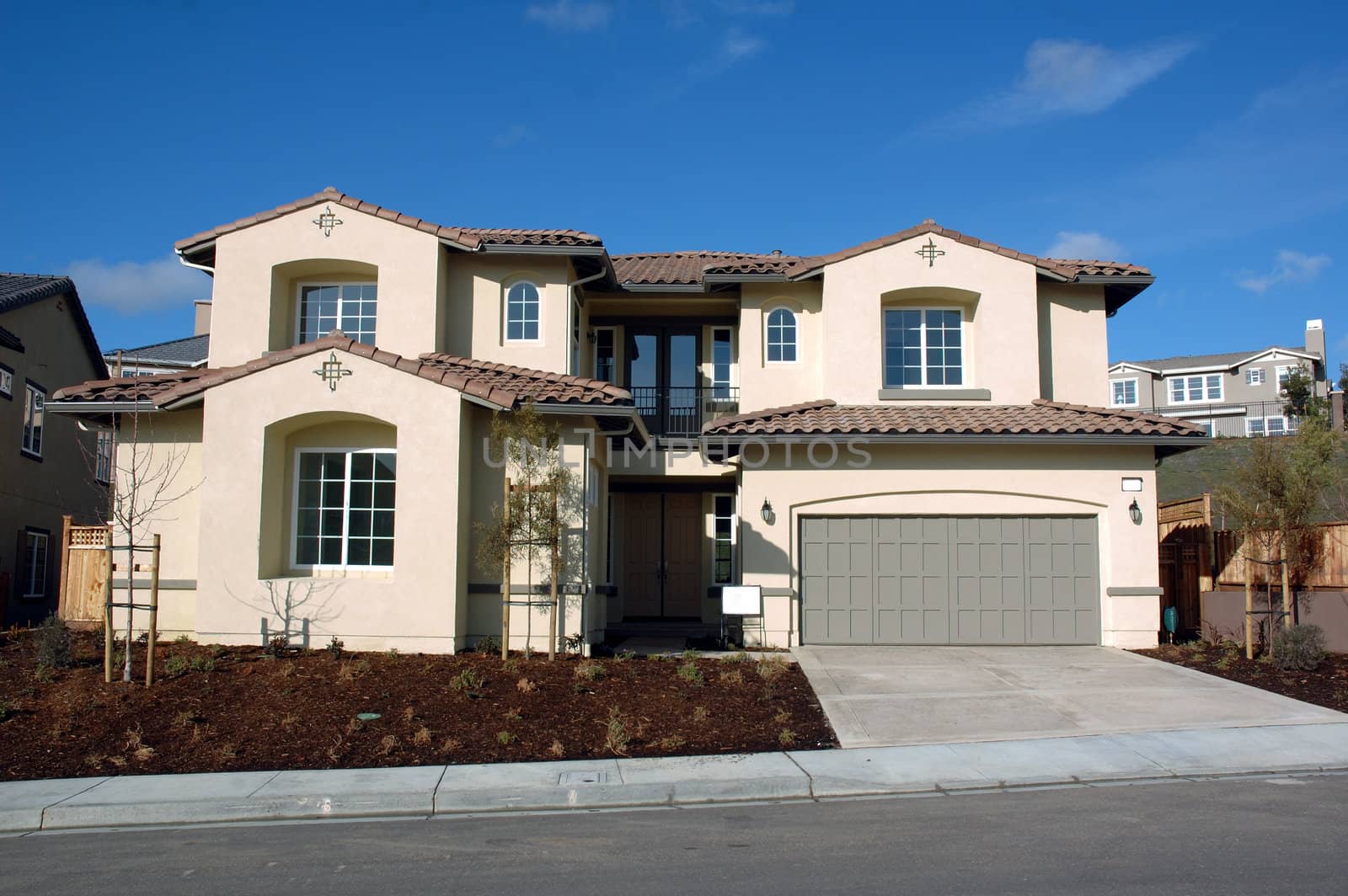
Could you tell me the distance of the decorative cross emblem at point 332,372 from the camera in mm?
13914

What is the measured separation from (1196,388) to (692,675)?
55.2 metres

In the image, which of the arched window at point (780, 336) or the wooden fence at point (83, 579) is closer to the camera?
the wooden fence at point (83, 579)

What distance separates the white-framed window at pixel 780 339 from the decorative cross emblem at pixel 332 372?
7.41 meters

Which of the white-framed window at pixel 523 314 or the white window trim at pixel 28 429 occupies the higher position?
the white-framed window at pixel 523 314

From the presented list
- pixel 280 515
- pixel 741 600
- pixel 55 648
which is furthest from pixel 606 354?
pixel 55 648

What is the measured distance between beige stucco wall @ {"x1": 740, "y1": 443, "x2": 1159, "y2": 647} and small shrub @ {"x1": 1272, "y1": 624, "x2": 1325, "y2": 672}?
7.76 ft

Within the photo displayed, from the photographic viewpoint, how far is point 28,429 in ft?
72.6

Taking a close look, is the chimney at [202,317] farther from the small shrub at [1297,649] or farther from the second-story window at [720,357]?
the small shrub at [1297,649]

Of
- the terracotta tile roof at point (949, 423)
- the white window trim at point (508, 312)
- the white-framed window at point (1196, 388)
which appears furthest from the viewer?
the white-framed window at point (1196, 388)

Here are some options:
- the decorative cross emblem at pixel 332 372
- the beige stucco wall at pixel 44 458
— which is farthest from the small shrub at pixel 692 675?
the beige stucco wall at pixel 44 458

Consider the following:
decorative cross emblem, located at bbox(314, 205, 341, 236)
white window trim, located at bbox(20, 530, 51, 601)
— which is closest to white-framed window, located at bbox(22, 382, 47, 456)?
white window trim, located at bbox(20, 530, 51, 601)

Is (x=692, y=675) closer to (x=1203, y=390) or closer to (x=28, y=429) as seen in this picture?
(x=28, y=429)

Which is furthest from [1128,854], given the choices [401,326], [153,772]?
[401,326]

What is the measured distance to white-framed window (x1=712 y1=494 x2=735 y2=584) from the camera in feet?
65.2
